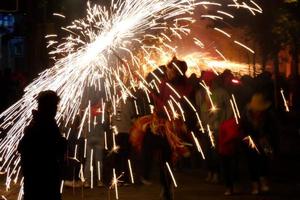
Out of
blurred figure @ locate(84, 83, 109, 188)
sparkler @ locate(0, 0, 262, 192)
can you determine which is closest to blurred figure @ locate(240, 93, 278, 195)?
sparkler @ locate(0, 0, 262, 192)

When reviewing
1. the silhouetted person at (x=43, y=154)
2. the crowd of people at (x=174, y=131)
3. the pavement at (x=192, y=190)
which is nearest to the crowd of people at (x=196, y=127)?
the crowd of people at (x=174, y=131)

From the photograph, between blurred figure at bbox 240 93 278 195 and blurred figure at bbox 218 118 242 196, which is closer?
blurred figure at bbox 240 93 278 195

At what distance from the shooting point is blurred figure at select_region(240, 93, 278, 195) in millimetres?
12478

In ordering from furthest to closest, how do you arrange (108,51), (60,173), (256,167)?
(256,167), (108,51), (60,173)

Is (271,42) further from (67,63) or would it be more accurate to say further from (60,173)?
(60,173)

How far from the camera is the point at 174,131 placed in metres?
10.5

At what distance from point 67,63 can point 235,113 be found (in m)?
3.20

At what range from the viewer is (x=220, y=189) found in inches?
516

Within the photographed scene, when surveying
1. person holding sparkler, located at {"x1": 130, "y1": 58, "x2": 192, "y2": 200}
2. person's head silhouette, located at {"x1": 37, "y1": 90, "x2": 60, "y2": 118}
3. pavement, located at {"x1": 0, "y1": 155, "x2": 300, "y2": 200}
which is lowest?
pavement, located at {"x1": 0, "y1": 155, "x2": 300, "y2": 200}

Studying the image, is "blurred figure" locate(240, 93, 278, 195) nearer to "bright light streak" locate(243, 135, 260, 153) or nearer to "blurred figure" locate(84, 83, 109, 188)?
"bright light streak" locate(243, 135, 260, 153)

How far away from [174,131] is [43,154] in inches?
140

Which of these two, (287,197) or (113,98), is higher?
(113,98)

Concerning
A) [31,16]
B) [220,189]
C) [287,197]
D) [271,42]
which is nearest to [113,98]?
[220,189]

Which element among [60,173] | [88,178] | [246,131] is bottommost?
[88,178]
